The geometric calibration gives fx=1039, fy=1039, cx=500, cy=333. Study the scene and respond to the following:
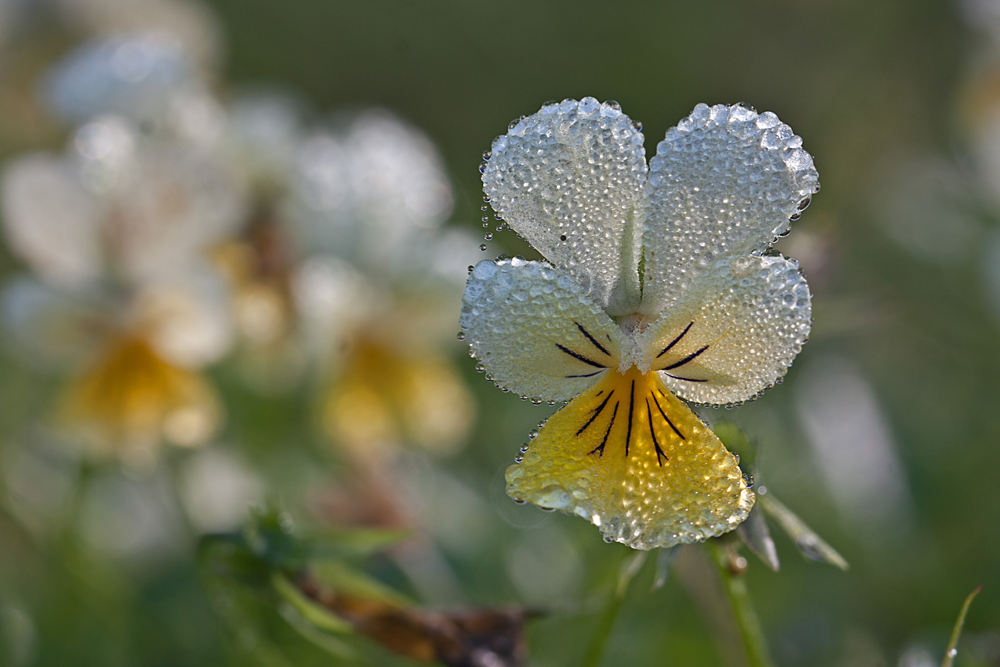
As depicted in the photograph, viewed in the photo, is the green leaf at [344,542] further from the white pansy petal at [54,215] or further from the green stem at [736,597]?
the white pansy petal at [54,215]

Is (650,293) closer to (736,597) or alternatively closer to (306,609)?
(736,597)

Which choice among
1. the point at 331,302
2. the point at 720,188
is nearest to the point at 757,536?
the point at 720,188

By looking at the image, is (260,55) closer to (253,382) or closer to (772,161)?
(253,382)

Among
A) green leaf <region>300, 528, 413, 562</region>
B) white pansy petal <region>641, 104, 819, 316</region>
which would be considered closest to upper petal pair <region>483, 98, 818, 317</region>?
white pansy petal <region>641, 104, 819, 316</region>

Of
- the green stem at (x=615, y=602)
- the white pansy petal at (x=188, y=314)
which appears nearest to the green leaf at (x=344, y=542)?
the green stem at (x=615, y=602)

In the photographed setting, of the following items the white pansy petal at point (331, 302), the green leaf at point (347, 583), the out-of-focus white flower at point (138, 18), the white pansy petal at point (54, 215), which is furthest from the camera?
the out-of-focus white flower at point (138, 18)

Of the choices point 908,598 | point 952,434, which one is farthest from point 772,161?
point 952,434
